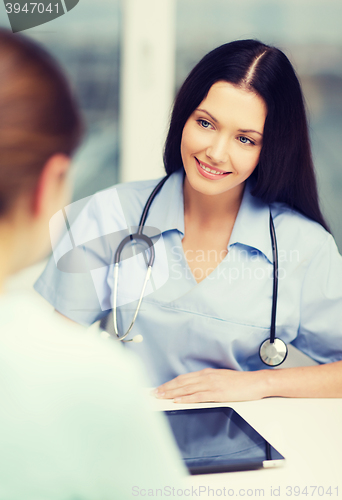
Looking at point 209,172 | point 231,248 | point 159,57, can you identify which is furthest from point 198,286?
point 159,57

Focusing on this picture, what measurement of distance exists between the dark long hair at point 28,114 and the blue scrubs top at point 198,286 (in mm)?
591

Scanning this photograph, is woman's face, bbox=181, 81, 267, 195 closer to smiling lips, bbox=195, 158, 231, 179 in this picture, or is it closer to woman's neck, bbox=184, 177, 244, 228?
smiling lips, bbox=195, 158, 231, 179

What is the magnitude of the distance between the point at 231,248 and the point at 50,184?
63cm

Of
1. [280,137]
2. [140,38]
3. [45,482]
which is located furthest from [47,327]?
[140,38]

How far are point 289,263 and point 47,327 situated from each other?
2.13 feet

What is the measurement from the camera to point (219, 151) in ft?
2.92

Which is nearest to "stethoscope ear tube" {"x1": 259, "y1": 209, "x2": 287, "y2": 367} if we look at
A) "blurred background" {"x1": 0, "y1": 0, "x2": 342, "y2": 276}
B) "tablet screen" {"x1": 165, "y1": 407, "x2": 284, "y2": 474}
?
"tablet screen" {"x1": 165, "y1": 407, "x2": 284, "y2": 474}

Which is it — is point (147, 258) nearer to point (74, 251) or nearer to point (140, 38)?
point (74, 251)

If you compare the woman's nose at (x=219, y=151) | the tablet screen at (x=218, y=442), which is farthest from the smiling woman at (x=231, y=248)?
the tablet screen at (x=218, y=442)

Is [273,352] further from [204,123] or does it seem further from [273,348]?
[204,123]

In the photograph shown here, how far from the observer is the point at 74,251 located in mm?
1010

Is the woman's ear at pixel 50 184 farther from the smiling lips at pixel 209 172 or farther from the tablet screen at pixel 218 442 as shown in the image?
the smiling lips at pixel 209 172

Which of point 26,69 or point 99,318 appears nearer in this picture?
point 26,69

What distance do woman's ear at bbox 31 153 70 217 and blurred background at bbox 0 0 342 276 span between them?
1.37m
